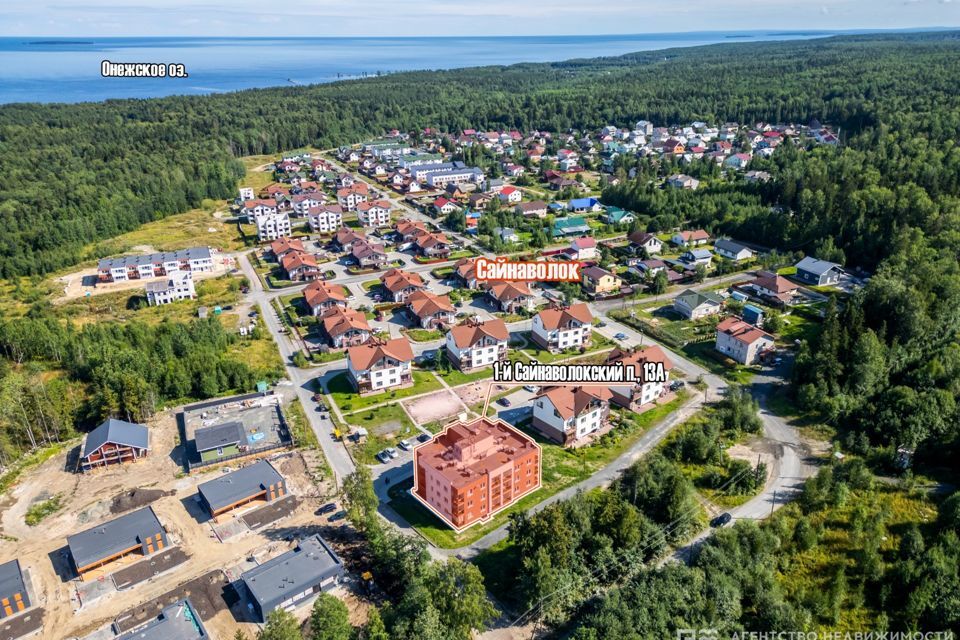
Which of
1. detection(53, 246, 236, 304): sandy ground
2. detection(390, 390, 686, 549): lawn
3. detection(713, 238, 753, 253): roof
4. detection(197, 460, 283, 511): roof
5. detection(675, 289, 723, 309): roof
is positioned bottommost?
detection(390, 390, 686, 549): lawn

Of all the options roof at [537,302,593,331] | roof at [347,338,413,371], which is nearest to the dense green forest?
roof at [537,302,593,331]

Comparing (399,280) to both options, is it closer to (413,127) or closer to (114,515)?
(114,515)

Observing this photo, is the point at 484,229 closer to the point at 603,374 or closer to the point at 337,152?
the point at 603,374

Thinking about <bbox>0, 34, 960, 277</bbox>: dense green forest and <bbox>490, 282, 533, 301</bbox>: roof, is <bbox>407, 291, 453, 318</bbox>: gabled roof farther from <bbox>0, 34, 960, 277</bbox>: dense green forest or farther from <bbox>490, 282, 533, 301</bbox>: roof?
<bbox>0, 34, 960, 277</bbox>: dense green forest

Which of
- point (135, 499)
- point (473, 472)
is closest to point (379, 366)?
point (473, 472)

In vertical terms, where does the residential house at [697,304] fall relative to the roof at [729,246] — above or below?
below

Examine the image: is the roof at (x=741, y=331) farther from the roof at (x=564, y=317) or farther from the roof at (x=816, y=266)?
the roof at (x=816, y=266)

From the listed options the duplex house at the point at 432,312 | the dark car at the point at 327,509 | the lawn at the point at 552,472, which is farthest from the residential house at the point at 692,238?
the dark car at the point at 327,509
